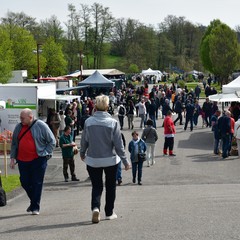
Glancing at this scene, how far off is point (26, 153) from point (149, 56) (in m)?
89.7

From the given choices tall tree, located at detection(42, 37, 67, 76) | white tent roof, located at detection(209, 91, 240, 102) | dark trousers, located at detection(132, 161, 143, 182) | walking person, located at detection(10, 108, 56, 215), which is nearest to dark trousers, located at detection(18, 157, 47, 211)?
walking person, located at detection(10, 108, 56, 215)

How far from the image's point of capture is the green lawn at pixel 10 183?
48.5 ft

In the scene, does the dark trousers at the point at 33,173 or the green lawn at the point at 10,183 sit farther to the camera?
the green lawn at the point at 10,183

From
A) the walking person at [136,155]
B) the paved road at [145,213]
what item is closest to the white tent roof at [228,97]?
the paved road at [145,213]

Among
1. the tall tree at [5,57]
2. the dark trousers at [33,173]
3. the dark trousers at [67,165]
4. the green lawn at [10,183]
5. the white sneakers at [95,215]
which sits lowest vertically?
the green lawn at [10,183]

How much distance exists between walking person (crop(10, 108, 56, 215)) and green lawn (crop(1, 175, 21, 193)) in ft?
18.5

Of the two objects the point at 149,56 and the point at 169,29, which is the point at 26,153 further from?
the point at 169,29

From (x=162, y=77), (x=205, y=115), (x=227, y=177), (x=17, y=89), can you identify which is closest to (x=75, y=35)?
(x=162, y=77)

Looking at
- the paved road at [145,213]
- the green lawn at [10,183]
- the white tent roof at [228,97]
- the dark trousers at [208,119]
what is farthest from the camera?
the dark trousers at [208,119]

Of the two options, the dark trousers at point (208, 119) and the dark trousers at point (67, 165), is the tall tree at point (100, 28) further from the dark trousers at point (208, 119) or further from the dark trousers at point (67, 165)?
the dark trousers at point (67, 165)

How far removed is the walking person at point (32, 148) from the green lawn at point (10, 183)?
5641mm

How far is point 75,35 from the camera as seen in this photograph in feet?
285

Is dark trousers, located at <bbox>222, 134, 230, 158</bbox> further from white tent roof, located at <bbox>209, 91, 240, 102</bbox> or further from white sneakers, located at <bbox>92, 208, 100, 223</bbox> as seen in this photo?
white sneakers, located at <bbox>92, 208, 100, 223</bbox>

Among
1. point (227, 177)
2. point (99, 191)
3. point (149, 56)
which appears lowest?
point (227, 177)
